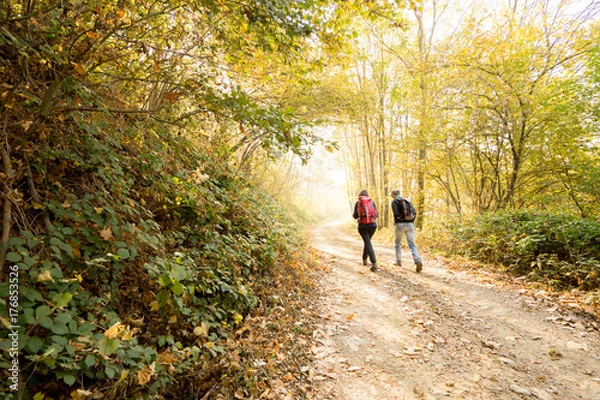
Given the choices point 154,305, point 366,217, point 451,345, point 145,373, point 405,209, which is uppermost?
point 405,209

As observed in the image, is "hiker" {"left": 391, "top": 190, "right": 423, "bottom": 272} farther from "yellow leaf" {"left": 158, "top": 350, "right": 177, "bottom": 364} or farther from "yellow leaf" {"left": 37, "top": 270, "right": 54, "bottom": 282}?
"yellow leaf" {"left": 37, "top": 270, "right": 54, "bottom": 282}

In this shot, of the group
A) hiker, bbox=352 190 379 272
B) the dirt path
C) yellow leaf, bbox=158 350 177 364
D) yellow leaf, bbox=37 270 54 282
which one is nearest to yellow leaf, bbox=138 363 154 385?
yellow leaf, bbox=158 350 177 364

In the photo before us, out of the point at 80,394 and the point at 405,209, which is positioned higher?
the point at 405,209

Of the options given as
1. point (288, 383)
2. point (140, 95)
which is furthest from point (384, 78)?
point (288, 383)

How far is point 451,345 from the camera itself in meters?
3.64

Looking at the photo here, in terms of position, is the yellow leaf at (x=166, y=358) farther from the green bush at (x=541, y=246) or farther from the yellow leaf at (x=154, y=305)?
the green bush at (x=541, y=246)

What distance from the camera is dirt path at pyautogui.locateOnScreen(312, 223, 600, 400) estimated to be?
2.87 m

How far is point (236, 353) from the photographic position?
2691 mm

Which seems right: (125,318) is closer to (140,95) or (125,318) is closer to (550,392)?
(140,95)

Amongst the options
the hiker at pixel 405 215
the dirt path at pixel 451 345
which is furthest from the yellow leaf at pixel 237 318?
the hiker at pixel 405 215

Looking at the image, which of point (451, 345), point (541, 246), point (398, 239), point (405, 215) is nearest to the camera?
point (451, 345)

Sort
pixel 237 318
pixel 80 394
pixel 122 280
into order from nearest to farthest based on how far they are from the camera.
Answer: pixel 80 394 < pixel 122 280 < pixel 237 318

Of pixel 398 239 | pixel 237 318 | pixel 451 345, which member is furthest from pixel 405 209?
pixel 237 318

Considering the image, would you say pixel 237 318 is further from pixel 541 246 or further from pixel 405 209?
pixel 541 246
